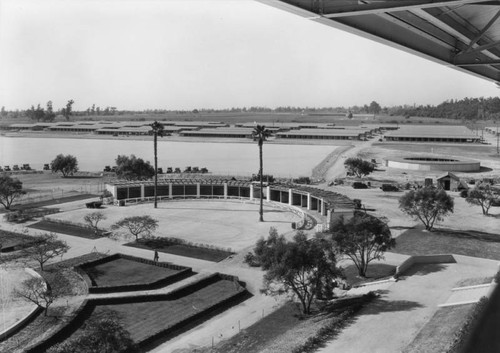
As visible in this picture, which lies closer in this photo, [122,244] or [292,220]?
[122,244]

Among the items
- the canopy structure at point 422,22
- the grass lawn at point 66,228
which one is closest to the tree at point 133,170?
the grass lawn at point 66,228

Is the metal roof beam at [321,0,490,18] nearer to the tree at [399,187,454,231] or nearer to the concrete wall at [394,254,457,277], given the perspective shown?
the concrete wall at [394,254,457,277]

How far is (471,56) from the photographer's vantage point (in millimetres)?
14789

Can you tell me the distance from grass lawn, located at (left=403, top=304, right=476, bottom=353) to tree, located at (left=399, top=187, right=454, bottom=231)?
18.9 meters

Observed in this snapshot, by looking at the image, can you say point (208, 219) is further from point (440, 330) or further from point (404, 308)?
point (440, 330)

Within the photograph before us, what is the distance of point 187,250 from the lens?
38844mm

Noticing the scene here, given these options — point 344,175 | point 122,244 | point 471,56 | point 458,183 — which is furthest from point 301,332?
point 344,175

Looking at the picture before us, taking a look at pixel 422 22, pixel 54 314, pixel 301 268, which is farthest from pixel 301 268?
pixel 422 22

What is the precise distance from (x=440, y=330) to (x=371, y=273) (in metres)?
10.7

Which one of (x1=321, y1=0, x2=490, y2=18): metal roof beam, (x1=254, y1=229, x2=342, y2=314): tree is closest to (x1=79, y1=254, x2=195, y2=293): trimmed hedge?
(x1=254, y1=229, x2=342, y2=314): tree

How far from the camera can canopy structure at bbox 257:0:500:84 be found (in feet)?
27.7

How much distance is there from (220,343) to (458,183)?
174ft

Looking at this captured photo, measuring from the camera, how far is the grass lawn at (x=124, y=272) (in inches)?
1222

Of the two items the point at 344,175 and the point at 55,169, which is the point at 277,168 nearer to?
the point at 344,175
